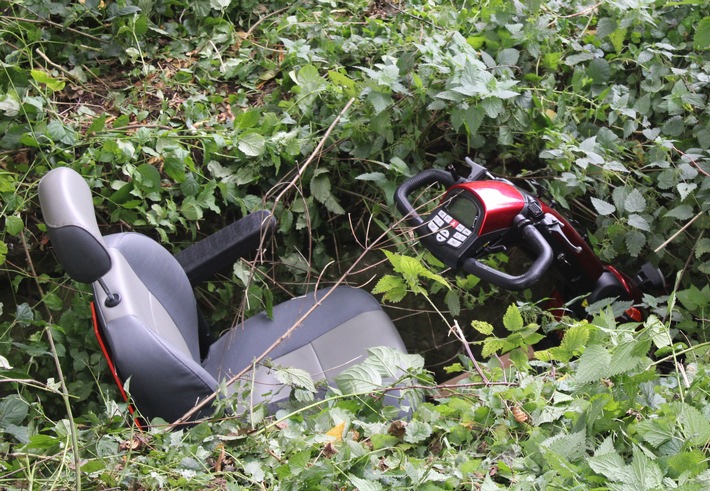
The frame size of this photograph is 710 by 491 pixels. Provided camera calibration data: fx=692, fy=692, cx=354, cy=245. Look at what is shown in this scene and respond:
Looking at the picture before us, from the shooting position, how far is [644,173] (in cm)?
242

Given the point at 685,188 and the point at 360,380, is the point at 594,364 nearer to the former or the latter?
the point at 360,380

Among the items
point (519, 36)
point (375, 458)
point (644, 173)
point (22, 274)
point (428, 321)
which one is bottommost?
point (428, 321)

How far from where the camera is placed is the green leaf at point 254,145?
2334 millimetres

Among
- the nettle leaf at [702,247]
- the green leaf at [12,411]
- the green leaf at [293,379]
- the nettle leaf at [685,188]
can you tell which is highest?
the nettle leaf at [685,188]

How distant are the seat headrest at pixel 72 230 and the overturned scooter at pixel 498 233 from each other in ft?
2.62

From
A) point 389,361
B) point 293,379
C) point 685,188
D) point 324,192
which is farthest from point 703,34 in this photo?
point 293,379

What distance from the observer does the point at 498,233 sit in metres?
1.81

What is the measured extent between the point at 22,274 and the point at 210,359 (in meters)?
0.84

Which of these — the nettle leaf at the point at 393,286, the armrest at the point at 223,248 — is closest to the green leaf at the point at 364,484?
the nettle leaf at the point at 393,286

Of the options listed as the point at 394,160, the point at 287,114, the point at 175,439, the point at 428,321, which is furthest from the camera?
the point at 428,321

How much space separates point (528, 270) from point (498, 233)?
16 centimetres

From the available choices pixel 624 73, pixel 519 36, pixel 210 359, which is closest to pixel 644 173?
pixel 624 73

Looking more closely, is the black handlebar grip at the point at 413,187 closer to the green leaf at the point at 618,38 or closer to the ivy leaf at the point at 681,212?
the ivy leaf at the point at 681,212

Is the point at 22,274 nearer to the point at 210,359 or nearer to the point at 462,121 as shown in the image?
the point at 210,359
